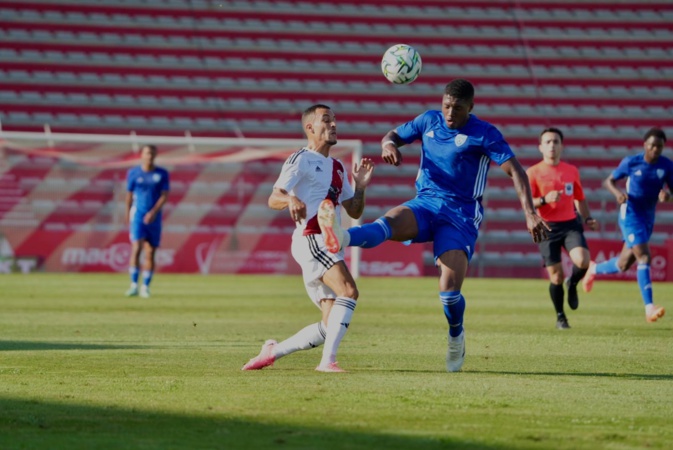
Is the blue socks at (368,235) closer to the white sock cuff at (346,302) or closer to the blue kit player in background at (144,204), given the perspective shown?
the white sock cuff at (346,302)

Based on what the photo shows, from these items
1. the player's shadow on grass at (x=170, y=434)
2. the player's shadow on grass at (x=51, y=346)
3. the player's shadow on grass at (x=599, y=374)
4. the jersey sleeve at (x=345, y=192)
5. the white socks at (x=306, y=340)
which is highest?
the jersey sleeve at (x=345, y=192)

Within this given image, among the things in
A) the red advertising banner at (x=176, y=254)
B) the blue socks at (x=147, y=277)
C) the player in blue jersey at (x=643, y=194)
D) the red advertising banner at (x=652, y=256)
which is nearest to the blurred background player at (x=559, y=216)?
the player in blue jersey at (x=643, y=194)

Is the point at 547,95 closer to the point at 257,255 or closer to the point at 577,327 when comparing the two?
the point at 257,255

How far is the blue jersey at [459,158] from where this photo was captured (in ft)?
29.5

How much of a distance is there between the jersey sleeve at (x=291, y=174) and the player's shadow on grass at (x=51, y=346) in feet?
9.73

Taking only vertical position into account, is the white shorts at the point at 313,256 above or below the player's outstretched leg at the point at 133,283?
above

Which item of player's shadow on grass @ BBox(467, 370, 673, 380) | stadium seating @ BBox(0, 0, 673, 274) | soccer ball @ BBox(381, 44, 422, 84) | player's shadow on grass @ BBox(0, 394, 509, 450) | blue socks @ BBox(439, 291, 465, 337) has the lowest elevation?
player's shadow on grass @ BBox(0, 394, 509, 450)

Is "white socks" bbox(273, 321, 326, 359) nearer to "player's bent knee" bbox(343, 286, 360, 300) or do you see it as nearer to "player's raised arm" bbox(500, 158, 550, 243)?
"player's bent knee" bbox(343, 286, 360, 300)

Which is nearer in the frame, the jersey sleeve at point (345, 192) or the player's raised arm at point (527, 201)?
the player's raised arm at point (527, 201)

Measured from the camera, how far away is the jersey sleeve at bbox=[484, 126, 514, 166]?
8.88 meters

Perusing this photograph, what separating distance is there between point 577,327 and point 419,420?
8.10m

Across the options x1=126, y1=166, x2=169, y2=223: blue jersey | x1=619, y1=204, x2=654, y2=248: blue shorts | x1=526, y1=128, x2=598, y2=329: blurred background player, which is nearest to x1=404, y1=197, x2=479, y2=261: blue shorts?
x1=526, y1=128, x2=598, y2=329: blurred background player

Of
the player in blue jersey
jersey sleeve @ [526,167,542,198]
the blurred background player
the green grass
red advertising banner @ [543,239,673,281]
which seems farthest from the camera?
red advertising banner @ [543,239,673,281]

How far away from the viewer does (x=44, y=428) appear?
19.3 ft
